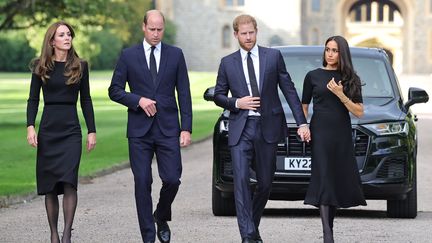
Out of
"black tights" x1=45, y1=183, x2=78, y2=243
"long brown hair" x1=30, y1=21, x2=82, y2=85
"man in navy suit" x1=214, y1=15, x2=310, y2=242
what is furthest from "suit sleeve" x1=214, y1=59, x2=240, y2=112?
"black tights" x1=45, y1=183, x2=78, y2=243

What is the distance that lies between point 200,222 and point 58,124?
264cm

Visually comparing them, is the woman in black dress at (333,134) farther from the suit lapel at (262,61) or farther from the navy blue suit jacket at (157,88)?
the navy blue suit jacket at (157,88)

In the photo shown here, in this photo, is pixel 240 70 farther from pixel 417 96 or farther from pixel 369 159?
pixel 417 96

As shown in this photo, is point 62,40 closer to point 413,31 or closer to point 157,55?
point 157,55

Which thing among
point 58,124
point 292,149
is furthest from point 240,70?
point 292,149

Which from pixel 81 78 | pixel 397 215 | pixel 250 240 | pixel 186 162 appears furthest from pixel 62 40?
pixel 186 162

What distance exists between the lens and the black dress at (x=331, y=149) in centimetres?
905

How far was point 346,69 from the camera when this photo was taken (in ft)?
29.5

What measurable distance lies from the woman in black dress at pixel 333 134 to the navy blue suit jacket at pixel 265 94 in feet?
0.65

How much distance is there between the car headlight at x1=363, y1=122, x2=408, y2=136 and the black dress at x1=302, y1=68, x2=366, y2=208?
1775 millimetres

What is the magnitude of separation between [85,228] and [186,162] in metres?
9.75

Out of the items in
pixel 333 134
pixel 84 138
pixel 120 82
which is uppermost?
pixel 120 82

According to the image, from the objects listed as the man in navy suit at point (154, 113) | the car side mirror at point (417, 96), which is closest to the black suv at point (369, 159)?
the car side mirror at point (417, 96)

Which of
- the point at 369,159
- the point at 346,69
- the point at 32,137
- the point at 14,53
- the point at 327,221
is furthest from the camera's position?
the point at 14,53
